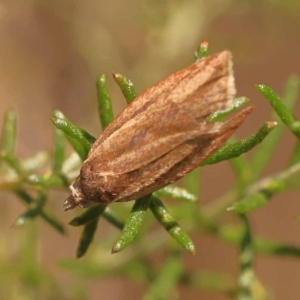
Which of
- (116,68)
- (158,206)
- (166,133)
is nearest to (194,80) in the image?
(166,133)

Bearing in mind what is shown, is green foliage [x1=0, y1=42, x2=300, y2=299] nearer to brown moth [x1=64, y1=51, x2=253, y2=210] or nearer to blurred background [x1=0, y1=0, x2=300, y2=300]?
brown moth [x1=64, y1=51, x2=253, y2=210]

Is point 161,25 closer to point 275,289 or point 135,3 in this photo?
point 135,3

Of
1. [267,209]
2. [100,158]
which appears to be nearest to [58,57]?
[267,209]

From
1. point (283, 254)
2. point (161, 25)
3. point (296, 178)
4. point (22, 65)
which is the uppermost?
point (22, 65)

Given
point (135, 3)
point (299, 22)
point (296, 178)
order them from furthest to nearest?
point (299, 22), point (135, 3), point (296, 178)

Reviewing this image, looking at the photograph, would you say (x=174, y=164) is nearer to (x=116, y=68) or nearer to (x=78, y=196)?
(x=78, y=196)

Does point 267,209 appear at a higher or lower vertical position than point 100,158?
lower

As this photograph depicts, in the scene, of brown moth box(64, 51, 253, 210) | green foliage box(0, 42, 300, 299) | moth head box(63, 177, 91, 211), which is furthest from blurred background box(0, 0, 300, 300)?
brown moth box(64, 51, 253, 210)
